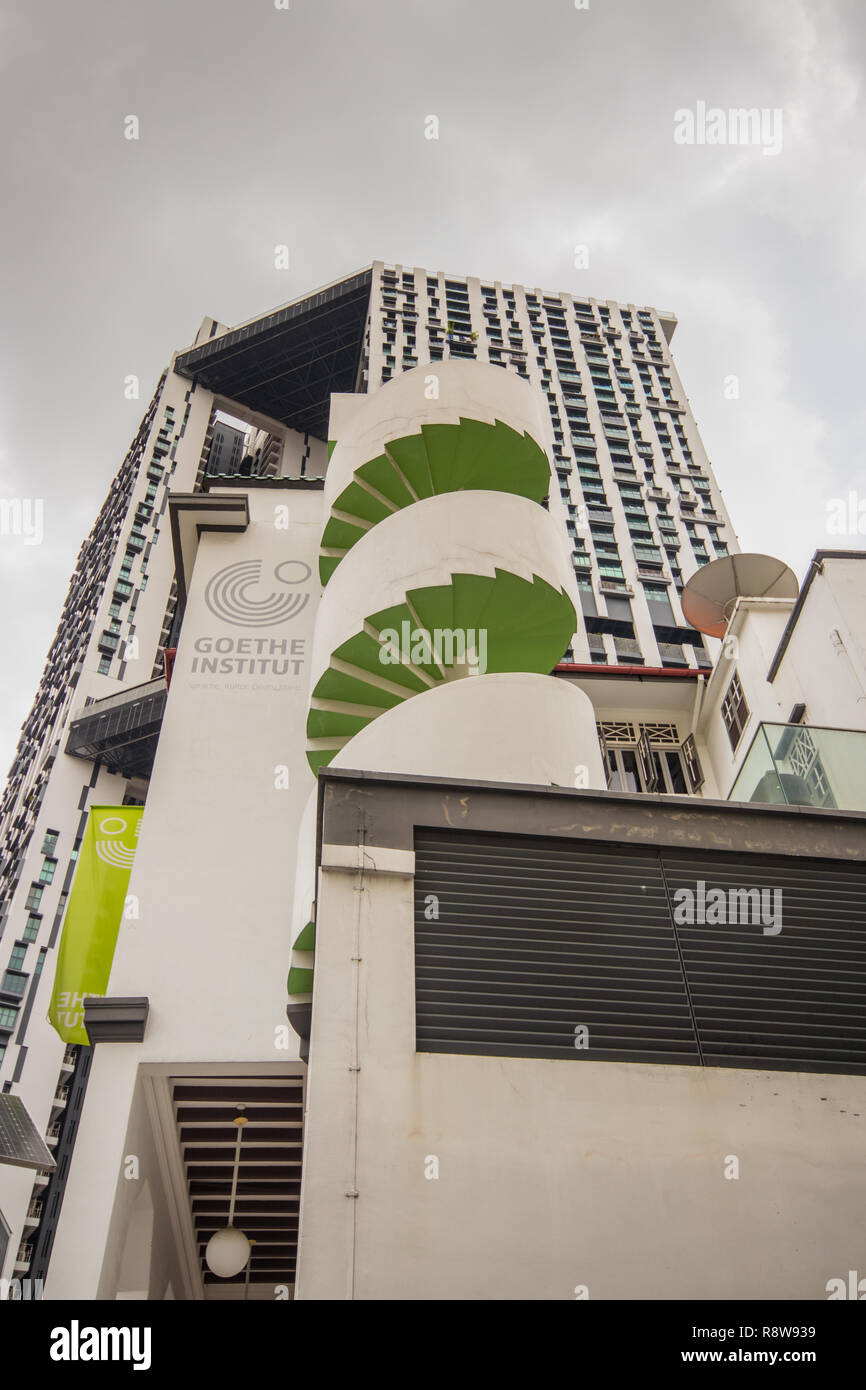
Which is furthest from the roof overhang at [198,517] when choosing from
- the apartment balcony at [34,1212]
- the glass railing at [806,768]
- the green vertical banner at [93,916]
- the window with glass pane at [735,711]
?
the apartment balcony at [34,1212]

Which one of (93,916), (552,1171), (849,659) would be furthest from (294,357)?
(552,1171)

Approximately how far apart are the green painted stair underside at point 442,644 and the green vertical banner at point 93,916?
3.64 meters

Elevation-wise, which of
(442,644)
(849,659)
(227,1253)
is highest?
(849,659)

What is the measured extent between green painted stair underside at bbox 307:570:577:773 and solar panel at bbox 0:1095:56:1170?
5.81 m

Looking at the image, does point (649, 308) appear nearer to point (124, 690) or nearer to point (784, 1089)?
point (124, 690)

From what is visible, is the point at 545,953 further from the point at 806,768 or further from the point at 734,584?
the point at 734,584

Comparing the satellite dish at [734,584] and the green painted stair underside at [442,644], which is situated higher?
the satellite dish at [734,584]

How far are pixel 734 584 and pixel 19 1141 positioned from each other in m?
17.0

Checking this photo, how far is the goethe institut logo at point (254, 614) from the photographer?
17344 mm

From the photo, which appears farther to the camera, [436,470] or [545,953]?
[436,470]

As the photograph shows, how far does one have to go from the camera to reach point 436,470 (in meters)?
16.4

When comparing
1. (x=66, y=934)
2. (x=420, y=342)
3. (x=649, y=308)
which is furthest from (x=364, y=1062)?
(x=649, y=308)

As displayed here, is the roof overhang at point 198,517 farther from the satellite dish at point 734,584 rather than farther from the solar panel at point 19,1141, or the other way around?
the solar panel at point 19,1141
